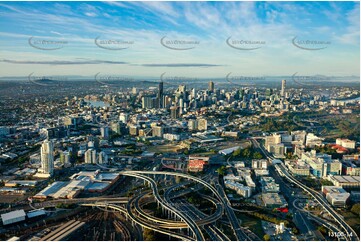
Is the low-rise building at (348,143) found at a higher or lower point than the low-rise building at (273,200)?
higher

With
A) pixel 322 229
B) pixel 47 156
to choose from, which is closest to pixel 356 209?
pixel 322 229

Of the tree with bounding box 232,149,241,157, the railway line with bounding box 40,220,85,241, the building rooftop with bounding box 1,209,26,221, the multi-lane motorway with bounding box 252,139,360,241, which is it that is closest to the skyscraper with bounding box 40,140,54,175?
the building rooftop with bounding box 1,209,26,221

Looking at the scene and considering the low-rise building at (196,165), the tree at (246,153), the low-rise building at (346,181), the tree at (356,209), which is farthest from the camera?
the tree at (246,153)

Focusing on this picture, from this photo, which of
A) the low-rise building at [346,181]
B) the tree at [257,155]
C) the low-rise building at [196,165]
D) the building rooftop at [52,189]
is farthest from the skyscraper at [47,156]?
the low-rise building at [346,181]

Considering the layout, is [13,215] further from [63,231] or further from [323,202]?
[323,202]

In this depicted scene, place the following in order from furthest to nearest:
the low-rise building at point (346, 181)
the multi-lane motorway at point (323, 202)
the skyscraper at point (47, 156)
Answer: the skyscraper at point (47, 156)
the low-rise building at point (346, 181)
the multi-lane motorway at point (323, 202)

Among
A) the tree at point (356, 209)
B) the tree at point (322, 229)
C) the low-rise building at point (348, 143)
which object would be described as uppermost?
the low-rise building at point (348, 143)

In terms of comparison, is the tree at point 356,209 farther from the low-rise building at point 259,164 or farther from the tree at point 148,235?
the tree at point 148,235

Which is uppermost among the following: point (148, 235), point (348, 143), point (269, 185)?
point (348, 143)

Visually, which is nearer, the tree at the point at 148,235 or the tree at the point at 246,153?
the tree at the point at 148,235
